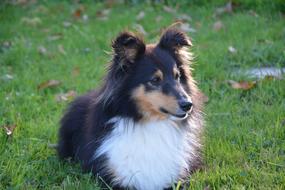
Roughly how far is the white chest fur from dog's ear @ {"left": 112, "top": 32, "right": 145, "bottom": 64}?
1.51 feet

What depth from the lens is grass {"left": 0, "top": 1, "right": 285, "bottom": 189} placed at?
4.10m

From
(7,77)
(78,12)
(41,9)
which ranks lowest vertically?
(41,9)

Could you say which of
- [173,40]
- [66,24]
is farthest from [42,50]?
[173,40]

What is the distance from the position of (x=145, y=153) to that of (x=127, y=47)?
808 millimetres

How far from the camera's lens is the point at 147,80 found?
3.83 meters

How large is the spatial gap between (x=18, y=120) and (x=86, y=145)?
1227 millimetres

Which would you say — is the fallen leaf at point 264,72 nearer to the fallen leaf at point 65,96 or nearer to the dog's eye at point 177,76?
the fallen leaf at point 65,96

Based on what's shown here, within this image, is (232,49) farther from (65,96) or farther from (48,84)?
(48,84)

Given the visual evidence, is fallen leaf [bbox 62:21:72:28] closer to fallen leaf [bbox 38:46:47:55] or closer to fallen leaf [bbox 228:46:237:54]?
fallen leaf [bbox 38:46:47:55]

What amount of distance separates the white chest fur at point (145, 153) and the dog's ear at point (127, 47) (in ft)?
1.51

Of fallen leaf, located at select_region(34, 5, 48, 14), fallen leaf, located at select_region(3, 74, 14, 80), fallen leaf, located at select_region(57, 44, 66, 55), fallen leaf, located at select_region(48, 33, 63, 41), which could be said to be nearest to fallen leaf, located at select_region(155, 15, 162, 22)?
fallen leaf, located at select_region(48, 33, 63, 41)

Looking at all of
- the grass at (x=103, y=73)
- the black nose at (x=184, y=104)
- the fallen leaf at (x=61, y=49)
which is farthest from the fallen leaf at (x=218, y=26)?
the black nose at (x=184, y=104)

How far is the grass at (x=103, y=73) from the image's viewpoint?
13.4 feet

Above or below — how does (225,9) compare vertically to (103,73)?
below
